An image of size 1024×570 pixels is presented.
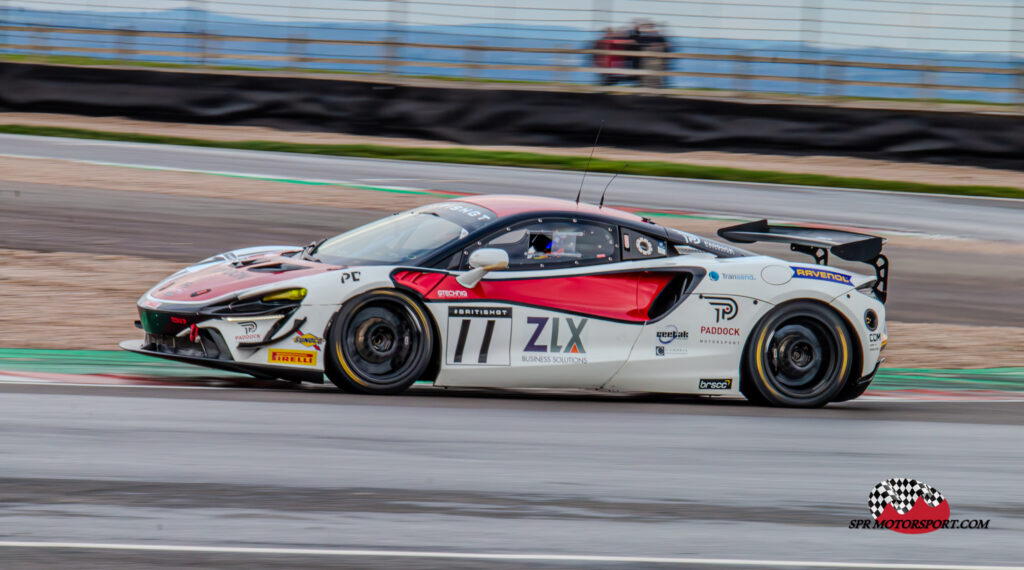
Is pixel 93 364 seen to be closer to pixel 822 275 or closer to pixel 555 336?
pixel 555 336

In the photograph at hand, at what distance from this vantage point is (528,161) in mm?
19453

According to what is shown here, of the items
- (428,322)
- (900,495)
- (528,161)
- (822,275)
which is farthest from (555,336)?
(528,161)

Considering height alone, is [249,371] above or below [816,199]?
below

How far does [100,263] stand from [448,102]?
9.49 meters

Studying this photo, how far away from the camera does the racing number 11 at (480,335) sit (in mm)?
7430

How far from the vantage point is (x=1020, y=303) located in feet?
40.7

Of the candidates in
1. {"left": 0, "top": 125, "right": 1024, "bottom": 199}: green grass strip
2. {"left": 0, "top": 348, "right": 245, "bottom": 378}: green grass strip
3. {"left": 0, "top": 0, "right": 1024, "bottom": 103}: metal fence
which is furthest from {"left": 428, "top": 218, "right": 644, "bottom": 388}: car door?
{"left": 0, "top": 0, "right": 1024, "bottom": 103}: metal fence

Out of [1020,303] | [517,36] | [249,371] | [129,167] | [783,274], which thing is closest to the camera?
[249,371]

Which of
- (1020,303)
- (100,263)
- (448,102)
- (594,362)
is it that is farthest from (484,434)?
(448,102)

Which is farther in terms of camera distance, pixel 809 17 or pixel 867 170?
pixel 809 17

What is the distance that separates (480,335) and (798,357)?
2.15 m

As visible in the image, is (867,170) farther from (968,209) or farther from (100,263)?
(100,263)

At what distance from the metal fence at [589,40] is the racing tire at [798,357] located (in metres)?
13.3

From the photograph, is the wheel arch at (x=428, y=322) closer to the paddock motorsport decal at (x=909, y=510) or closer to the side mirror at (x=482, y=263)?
the side mirror at (x=482, y=263)
